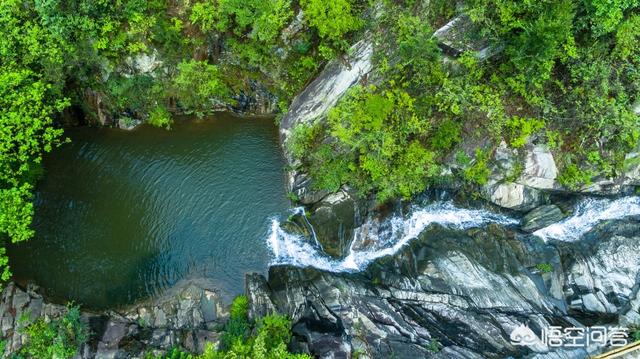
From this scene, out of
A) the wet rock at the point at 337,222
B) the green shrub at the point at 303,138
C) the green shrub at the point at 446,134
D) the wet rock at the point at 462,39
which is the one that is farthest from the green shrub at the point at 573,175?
the green shrub at the point at 303,138

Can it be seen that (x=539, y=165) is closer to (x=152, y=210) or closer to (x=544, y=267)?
(x=544, y=267)

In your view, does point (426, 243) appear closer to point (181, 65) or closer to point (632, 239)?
point (632, 239)

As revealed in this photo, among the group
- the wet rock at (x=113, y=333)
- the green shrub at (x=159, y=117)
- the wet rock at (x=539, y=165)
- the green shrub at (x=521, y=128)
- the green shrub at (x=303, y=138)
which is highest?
the green shrub at (x=159, y=117)

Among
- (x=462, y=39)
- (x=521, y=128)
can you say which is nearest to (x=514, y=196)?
(x=521, y=128)

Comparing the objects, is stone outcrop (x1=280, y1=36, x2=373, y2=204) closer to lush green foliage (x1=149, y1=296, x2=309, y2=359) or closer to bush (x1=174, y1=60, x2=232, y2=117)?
bush (x1=174, y1=60, x2=232, y2=117)

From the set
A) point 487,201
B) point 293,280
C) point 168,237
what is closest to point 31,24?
point 168,237

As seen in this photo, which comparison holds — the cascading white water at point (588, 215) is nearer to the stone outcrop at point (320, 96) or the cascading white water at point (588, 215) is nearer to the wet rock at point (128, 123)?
the stone outcrop at point (320, 96)
